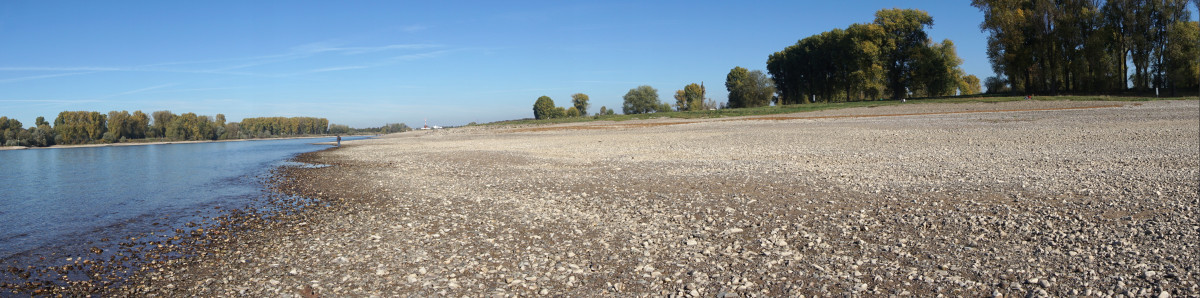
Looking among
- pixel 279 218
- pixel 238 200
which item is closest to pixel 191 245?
pixel 279 218

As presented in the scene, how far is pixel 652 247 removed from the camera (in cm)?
723

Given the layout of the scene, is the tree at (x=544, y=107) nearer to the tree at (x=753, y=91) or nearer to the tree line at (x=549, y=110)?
the tree line at (x=549, y=110)

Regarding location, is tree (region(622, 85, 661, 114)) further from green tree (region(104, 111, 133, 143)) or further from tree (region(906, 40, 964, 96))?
green tree (region(104, 111, 133, 143))

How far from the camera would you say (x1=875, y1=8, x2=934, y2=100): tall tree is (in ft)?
196

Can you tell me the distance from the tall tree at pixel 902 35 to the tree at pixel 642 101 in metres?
66.9

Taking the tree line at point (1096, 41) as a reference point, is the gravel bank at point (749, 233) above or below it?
below

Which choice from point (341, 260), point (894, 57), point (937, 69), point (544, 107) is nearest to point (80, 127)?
point (544, 107)

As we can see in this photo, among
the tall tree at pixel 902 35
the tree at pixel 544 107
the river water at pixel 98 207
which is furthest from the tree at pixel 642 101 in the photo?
the river water at pixel 98 207

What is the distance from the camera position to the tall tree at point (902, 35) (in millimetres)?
59875

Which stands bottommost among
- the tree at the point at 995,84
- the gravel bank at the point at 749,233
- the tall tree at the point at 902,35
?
the gravel bank at the point at 749,233

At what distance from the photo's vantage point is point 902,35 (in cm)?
6066

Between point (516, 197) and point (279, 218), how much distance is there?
4313 millimetres

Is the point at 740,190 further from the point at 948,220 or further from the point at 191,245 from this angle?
the point at 191,245

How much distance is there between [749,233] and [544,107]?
12523 centimetres
